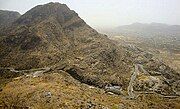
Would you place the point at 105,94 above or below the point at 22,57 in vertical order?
below

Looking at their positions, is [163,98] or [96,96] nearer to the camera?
[96,96]

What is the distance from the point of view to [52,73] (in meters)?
156

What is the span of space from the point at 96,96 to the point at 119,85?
37.7m

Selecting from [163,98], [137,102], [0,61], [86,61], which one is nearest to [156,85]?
[163,98]

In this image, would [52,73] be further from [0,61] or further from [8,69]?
[0,61]

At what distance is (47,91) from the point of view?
121m

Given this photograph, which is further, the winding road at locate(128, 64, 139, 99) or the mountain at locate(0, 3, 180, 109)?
the winding road at locate(128, 64, 139, 99)

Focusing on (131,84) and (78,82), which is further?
(131,84)

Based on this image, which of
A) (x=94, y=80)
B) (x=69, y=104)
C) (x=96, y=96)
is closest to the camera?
(x=69, y=104)

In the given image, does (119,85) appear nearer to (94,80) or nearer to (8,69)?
(94,80)

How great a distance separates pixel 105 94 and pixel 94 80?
23.5 meters

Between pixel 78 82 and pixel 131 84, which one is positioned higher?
pixel 78 82

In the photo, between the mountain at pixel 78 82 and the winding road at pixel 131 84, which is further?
the winding road at pixel 131 84

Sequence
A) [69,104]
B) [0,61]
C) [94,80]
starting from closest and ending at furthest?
[69,104], [94,80], [0,61]
